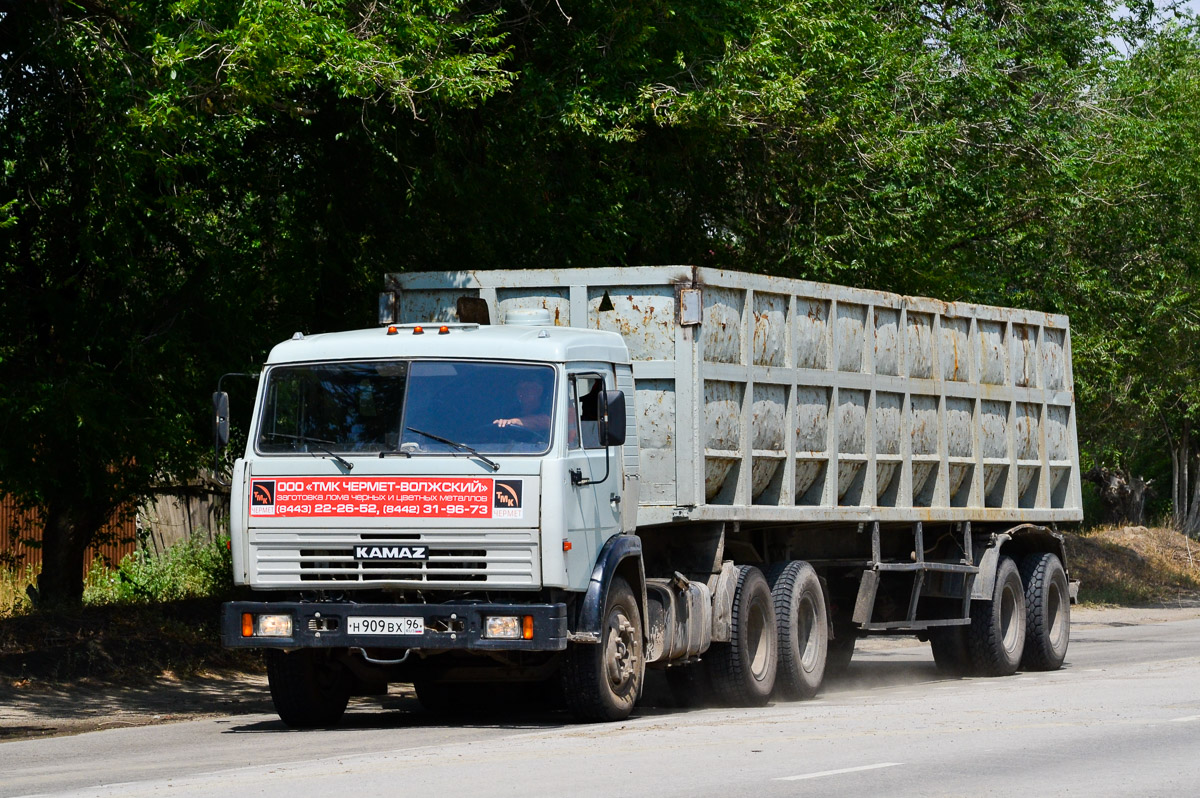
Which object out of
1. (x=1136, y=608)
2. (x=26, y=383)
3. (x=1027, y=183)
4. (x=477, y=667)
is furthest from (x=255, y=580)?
(x=1136, y=608)

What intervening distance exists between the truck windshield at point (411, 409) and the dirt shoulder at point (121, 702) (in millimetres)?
3157

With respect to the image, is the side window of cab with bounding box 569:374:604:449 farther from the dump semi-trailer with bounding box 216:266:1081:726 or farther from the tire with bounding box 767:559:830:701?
the tire with bounding box 767:559:830:701

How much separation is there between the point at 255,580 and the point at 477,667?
1.61m

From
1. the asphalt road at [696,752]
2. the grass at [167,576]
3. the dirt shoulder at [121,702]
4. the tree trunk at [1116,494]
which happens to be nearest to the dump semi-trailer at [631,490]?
the asphalt road at [696,752]

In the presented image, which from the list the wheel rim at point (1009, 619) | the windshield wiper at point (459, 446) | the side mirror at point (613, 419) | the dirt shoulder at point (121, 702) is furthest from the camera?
the wheel rim at point (1009, 619)

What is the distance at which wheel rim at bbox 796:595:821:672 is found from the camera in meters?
14.1

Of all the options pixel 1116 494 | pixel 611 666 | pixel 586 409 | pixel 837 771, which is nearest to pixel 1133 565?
pixel 1116 494

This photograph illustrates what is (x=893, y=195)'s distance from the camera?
1897cm

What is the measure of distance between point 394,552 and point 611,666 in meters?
1.76

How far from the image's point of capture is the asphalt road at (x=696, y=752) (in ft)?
27.5

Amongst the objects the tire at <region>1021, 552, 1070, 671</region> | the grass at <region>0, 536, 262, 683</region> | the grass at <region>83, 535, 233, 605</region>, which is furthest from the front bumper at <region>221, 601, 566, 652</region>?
the tire at <region>1021, 552, 1070, 671</region>

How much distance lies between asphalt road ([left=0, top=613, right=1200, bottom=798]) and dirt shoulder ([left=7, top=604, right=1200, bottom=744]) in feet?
2.16

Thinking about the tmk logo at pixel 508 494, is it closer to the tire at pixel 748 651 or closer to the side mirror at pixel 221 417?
the side mirror at pixel 221 417

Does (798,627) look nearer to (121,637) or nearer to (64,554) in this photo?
(121,637)
